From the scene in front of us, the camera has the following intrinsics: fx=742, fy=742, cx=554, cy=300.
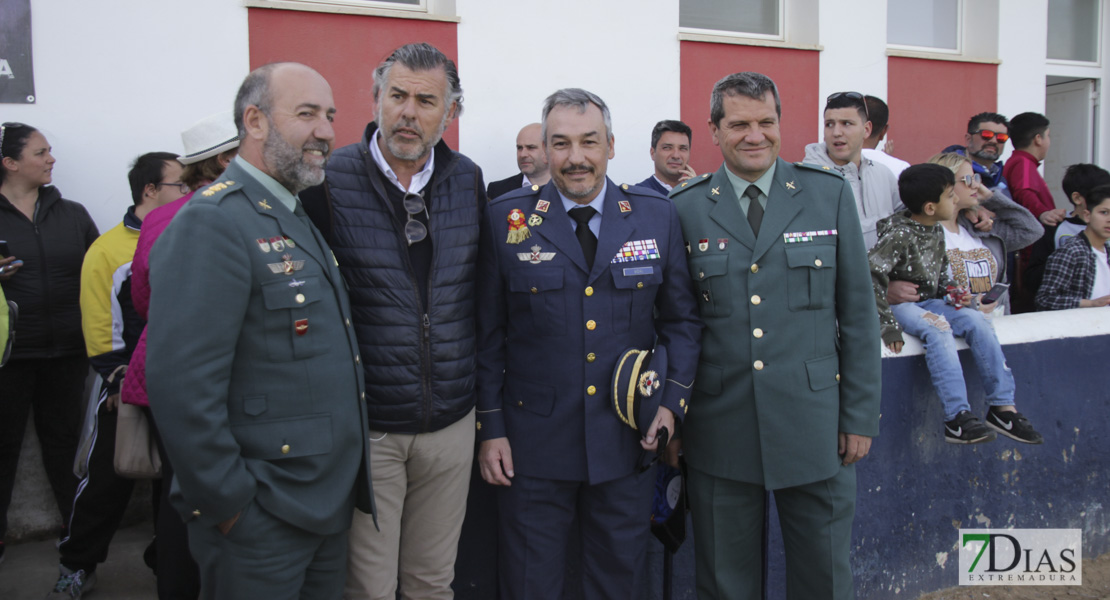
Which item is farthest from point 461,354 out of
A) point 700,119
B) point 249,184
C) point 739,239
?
point 700,119

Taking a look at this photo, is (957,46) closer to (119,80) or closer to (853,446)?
(853,446)

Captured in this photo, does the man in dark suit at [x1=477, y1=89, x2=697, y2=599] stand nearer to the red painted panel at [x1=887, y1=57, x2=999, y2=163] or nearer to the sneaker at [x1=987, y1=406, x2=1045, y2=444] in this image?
the sneaker at [x1=987, y1=406, x2=1045, y2=444]

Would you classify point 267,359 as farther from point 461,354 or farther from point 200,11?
point 200,11

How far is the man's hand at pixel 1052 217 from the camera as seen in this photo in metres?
5.08

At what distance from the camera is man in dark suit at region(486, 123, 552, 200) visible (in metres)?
4.81

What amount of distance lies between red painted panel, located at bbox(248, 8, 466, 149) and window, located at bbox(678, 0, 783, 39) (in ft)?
6.81

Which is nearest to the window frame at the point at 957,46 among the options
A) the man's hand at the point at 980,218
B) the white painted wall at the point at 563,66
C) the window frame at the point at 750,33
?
the window frame at the point at 750,33

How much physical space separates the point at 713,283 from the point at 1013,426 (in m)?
1.83

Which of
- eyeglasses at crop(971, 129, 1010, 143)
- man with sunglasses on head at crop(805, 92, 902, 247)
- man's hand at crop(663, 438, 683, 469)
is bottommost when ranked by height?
man's hand at crop(663, 438, 683, 469)

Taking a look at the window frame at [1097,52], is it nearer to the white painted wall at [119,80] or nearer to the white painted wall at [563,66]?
the white painted wall at [563,66]

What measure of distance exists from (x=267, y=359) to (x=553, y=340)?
0.90 metres

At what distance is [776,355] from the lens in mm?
2469

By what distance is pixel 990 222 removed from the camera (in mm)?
4102

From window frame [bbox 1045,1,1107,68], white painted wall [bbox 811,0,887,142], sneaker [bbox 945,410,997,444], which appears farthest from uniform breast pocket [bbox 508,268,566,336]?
window frame [bbox 1045,1,1107,68]
